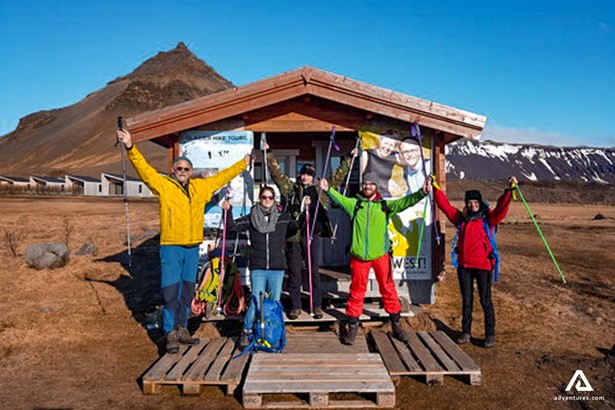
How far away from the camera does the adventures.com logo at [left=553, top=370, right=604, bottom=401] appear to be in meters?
4.75

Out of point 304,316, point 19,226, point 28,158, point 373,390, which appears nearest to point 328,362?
point 373,390

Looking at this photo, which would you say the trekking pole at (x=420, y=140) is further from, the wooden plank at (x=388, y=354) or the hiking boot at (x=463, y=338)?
the wooden plank at (x=388, y=354)

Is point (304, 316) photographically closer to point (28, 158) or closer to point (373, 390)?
point (373, 390)

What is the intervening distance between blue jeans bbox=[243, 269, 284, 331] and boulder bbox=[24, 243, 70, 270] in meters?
7.52

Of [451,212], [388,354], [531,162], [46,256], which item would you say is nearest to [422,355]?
[388,354]

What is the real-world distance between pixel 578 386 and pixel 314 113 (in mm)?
5089

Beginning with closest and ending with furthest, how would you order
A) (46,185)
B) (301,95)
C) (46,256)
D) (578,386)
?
(578,386) < (301,95) < (46,256) < (46,185)

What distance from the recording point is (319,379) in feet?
15.4

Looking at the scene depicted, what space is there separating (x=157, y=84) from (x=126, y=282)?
182m

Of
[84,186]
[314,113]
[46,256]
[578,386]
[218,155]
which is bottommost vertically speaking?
[578,386]

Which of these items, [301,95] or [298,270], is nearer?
[298,270]

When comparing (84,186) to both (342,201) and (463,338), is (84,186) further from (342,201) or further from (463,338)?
(463,338)

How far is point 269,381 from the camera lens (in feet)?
15.2

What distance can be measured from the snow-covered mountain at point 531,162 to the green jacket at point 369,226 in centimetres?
13659
